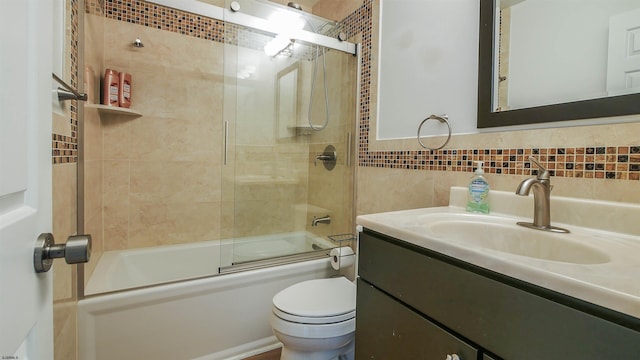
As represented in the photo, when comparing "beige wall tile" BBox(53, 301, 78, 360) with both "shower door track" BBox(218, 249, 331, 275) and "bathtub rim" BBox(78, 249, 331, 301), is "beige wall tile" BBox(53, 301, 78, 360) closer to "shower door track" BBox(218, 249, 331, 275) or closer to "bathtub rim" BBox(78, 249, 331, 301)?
"bathtub rim" BBox(78, 249, 331, 301)

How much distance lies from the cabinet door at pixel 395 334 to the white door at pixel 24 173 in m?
0.73

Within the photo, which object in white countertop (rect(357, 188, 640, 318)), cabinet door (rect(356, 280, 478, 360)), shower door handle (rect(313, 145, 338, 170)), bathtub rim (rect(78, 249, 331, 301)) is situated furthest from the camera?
shower door handle (rect(313, 145, 338, 170))

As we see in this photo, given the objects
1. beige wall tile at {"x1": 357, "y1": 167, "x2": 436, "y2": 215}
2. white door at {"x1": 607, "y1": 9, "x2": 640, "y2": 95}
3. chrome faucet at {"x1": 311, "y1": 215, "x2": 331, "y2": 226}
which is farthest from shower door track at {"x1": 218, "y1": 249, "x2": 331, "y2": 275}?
white door at {"x1": 607, "y1": 9, "x2": 640, "y2": 95}

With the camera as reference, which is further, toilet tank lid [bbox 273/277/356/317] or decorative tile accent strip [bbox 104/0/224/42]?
decorative tile accent strip [bbox 104/0/224/42]

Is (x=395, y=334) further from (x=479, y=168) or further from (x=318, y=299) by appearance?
(x=479, y=168)

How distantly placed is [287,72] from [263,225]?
1123 mm

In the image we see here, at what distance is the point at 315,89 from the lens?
83.4 inches

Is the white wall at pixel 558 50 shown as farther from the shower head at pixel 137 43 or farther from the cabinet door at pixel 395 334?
the shower head at pixel 137 43

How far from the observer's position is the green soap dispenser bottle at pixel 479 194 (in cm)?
108

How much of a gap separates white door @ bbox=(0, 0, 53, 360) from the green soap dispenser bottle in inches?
48.0

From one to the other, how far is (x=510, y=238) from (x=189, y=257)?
198 cm

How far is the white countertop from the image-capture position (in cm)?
43

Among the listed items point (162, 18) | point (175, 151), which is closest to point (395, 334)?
point (175, 151)

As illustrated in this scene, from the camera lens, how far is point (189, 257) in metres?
2.05
